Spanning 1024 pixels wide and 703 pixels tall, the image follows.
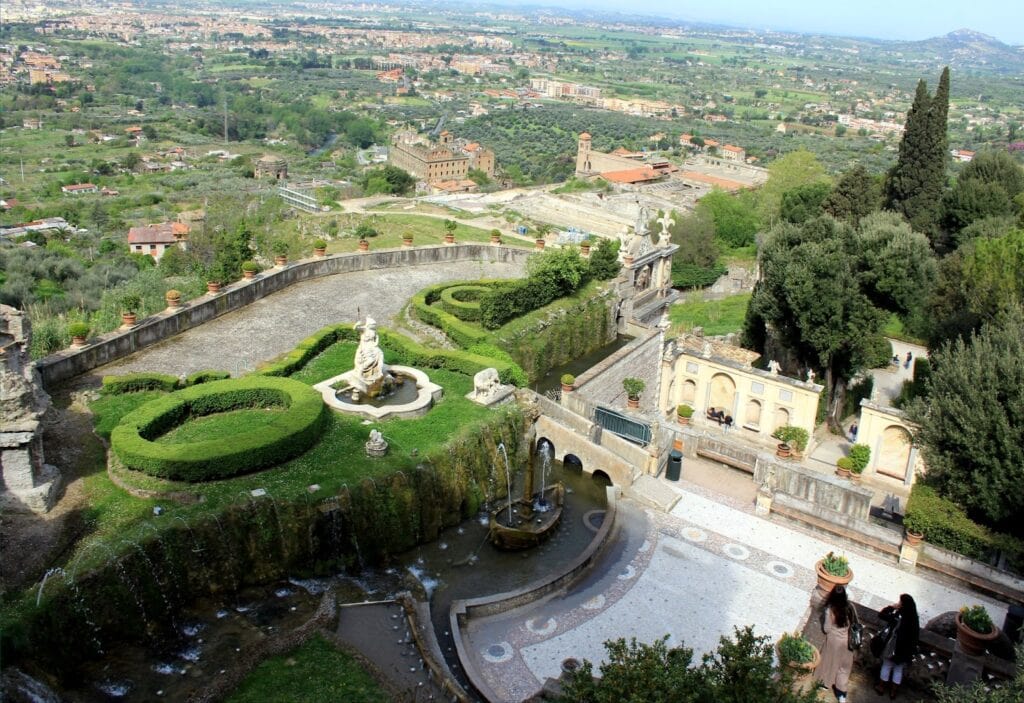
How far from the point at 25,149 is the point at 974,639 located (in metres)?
157

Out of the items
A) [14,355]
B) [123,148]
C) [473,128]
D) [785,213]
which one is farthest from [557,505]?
[473,128]

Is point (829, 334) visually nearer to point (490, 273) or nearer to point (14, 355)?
point (490, 273)

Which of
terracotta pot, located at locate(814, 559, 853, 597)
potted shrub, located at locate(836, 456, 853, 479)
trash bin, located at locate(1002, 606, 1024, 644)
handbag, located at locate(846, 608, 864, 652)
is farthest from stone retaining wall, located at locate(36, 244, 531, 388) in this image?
trash bin, located at locate(1002, 606, 1024, 644)

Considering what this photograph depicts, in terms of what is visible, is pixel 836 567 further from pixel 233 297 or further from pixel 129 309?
pixel 233 297

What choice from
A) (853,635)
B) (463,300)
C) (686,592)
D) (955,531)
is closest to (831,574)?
(853,635)

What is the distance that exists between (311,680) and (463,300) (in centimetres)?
1983

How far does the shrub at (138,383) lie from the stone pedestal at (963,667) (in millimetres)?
19532

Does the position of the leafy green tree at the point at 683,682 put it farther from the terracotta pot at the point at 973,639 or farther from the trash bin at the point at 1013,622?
the trash bin at the point at 1013,622

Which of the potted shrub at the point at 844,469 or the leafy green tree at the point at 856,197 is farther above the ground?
the leafy green tree at the point at 856,197

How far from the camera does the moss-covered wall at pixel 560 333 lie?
31234 mm

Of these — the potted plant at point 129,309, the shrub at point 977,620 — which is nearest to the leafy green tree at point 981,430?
the shrub at point 977,620

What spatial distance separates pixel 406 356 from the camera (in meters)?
27.3

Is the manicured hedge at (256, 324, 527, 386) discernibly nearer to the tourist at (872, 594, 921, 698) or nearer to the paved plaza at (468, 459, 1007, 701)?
the paved plaza at (468, 459, 1007, 701)

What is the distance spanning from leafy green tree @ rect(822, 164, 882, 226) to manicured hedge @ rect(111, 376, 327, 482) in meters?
38.2
